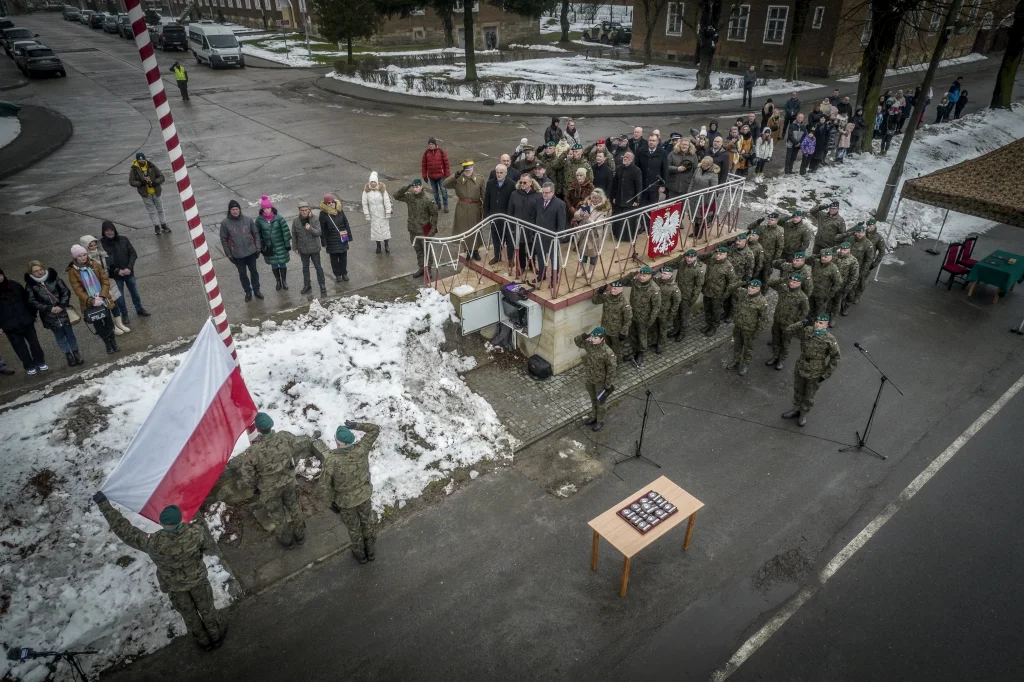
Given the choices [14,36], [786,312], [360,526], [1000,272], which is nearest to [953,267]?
[1000,272]

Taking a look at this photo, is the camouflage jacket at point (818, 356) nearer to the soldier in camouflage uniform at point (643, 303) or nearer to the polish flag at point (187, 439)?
the soldier in camouflage uniform at point (643, 303)

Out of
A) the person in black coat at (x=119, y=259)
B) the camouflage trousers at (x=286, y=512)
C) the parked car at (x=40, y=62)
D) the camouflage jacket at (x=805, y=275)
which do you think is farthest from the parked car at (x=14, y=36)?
the camouflage jacket at (x=805, y=275)

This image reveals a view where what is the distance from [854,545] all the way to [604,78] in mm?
33653

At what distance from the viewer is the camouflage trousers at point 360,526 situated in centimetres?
636

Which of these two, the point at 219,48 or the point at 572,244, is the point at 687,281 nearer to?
the point at 572,244

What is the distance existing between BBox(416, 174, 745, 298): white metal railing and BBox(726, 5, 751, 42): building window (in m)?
31.4

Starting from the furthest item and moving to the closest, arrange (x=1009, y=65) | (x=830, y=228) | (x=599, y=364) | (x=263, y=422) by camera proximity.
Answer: (x=1009, y=65), (x=830, y=228), (x=599, y=364), (x=263, y=422)

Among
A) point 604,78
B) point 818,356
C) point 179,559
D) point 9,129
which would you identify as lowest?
point 179,559

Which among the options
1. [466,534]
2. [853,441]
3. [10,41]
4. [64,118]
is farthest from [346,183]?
[10,41]

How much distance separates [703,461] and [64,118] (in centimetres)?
2888

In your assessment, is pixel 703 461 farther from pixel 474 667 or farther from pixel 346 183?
pixel 346 183

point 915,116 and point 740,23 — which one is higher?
point 740,23

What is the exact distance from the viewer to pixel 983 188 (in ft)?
39.1

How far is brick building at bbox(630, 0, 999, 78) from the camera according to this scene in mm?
33625
